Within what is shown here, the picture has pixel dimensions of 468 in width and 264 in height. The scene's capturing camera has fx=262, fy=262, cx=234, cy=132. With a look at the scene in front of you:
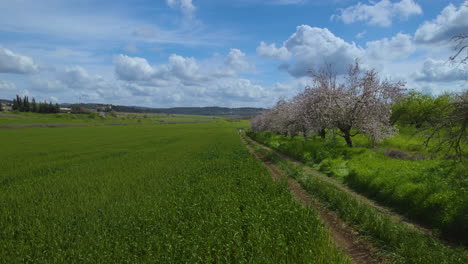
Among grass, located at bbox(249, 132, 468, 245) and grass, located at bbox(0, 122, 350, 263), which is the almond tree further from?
grass, located at bbox(0, 122, 350, 263)

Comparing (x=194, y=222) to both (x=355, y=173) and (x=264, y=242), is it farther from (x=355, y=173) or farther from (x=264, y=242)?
(x=355, y=173)

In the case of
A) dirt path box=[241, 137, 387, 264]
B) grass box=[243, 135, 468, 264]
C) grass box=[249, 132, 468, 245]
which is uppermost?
grass box=[249, 132, 468, 245]

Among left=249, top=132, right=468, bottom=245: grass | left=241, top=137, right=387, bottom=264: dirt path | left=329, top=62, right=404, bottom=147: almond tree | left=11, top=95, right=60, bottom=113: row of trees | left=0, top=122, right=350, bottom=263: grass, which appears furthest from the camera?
left=11, top=95, right=60, bottom=113: row of trees

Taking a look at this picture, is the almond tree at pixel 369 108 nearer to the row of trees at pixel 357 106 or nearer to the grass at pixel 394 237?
the row of trees at pixel 357 106

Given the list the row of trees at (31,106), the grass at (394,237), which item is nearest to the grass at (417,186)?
the grass at (394,237)

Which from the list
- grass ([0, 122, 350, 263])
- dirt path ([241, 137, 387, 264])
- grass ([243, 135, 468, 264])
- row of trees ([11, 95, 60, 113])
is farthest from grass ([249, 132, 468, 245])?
row of trees ([11, 95, 60, 113])

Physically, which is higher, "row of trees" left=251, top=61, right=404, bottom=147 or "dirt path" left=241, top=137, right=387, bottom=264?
"row of trees" left=251, top=61, right=404, bottom=147

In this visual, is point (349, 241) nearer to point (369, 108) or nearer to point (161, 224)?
point (161, 224)

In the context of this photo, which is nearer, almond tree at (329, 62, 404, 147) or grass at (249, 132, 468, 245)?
grass at (249, 132, 468, 245)

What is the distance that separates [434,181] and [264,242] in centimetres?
856

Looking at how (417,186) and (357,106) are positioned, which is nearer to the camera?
(417,186)

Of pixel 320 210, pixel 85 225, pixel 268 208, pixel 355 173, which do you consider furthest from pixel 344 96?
pixel 85 225

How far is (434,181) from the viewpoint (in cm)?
1077

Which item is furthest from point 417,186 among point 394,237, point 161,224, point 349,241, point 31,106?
point 31,106
